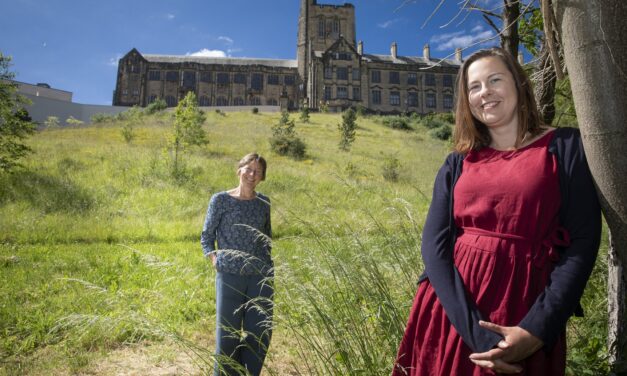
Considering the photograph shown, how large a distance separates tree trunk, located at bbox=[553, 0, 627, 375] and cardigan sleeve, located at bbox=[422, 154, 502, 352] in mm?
535

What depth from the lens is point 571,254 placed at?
1.35m

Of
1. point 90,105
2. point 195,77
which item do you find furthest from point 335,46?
point 90,105

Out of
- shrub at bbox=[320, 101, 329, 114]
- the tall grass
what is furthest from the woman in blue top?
shrub at bbox=[320, 101, 329, 114]

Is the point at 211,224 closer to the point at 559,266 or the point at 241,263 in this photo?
the point at 241,263

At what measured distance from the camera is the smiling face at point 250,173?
3.41 metres

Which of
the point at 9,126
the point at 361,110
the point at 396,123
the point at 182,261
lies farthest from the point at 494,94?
the point at 361,110

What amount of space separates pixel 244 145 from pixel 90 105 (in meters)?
33.6

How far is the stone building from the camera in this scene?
55.0 m

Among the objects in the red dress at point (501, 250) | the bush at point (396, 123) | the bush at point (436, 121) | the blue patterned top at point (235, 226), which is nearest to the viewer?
the red dress at point (501, 250)

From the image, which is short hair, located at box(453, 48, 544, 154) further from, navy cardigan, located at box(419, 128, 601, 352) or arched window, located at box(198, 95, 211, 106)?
arched window, located at box(198, 95, 211, 106)

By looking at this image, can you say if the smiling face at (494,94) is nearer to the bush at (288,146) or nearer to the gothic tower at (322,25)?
the bush at (288,146)

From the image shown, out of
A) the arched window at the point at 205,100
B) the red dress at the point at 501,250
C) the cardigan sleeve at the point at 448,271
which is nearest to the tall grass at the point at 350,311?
the red dress at the point at 501,250

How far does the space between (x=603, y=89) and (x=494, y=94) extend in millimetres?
376

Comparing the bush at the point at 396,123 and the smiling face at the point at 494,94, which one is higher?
the bush at the point at 396,123
